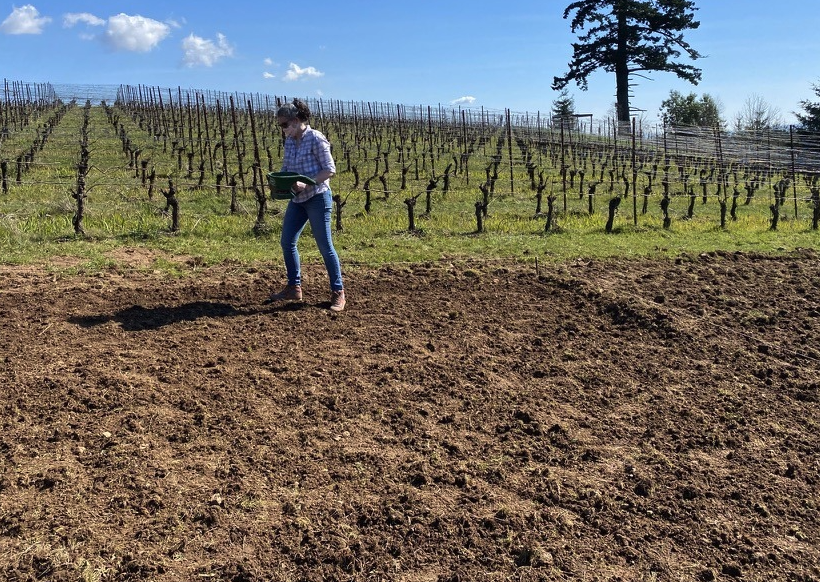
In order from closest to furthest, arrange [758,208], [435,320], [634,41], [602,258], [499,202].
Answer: [435,320], [602,258], [499,202], [758,208], [634,41]

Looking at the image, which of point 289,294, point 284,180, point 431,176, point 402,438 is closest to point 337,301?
point 289,294

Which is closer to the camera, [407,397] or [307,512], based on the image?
[307,512]

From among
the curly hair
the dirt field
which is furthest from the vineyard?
the curly hair

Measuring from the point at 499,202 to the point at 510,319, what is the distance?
9736 mm

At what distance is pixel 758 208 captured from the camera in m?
16.7

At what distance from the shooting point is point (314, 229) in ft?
17.4

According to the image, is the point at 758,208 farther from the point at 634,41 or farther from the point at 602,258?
the point at 634,41

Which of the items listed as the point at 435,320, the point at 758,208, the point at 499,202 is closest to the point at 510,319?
the point at 435,320

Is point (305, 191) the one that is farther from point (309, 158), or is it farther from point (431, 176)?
point (431, 176)

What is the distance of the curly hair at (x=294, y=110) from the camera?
195 inches

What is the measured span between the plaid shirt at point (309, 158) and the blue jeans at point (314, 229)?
0.27ft

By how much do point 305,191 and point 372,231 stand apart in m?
4.40

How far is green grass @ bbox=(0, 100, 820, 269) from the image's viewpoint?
7.76m

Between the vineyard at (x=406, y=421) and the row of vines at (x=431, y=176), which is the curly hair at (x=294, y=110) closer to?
the vineyard at (x=406, y=421)
